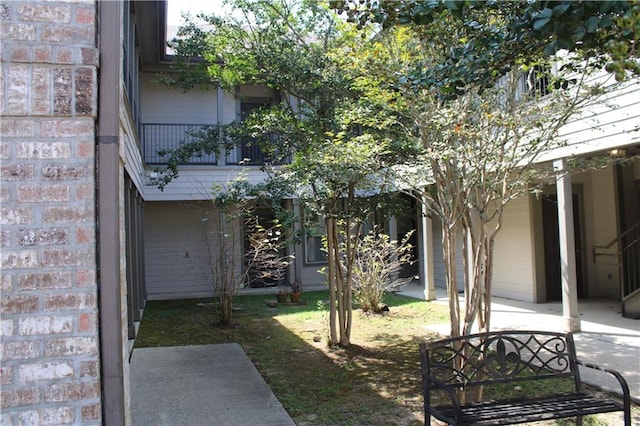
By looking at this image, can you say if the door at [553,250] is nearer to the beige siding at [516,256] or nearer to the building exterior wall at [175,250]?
the beige siding at [516,256]

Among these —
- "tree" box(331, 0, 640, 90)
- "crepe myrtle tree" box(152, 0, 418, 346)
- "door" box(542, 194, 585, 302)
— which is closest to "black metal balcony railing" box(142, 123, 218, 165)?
"crepe myrtle tree" box(152, 0, 418, 346)

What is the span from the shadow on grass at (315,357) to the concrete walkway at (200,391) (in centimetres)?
28

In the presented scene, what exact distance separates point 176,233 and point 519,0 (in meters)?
13.0

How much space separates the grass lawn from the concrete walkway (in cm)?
30

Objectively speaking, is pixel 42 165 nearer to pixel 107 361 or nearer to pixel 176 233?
pixel 107 361

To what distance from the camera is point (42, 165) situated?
2199 millimetres

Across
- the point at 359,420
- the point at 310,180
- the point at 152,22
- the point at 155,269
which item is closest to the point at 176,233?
the point at 155,269

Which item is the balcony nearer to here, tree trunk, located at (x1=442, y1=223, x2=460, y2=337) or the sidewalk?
the sidewalk

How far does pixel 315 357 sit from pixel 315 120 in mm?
3351

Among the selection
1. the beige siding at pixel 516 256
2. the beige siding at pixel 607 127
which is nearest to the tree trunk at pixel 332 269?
the beige siding at pixel 607 127

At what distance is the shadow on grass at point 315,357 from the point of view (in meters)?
5.05

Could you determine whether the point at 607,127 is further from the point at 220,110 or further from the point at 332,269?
the point at 220,110

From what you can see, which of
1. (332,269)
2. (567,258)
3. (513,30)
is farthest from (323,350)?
(513,30)

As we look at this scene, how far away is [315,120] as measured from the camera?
24.4 ft
